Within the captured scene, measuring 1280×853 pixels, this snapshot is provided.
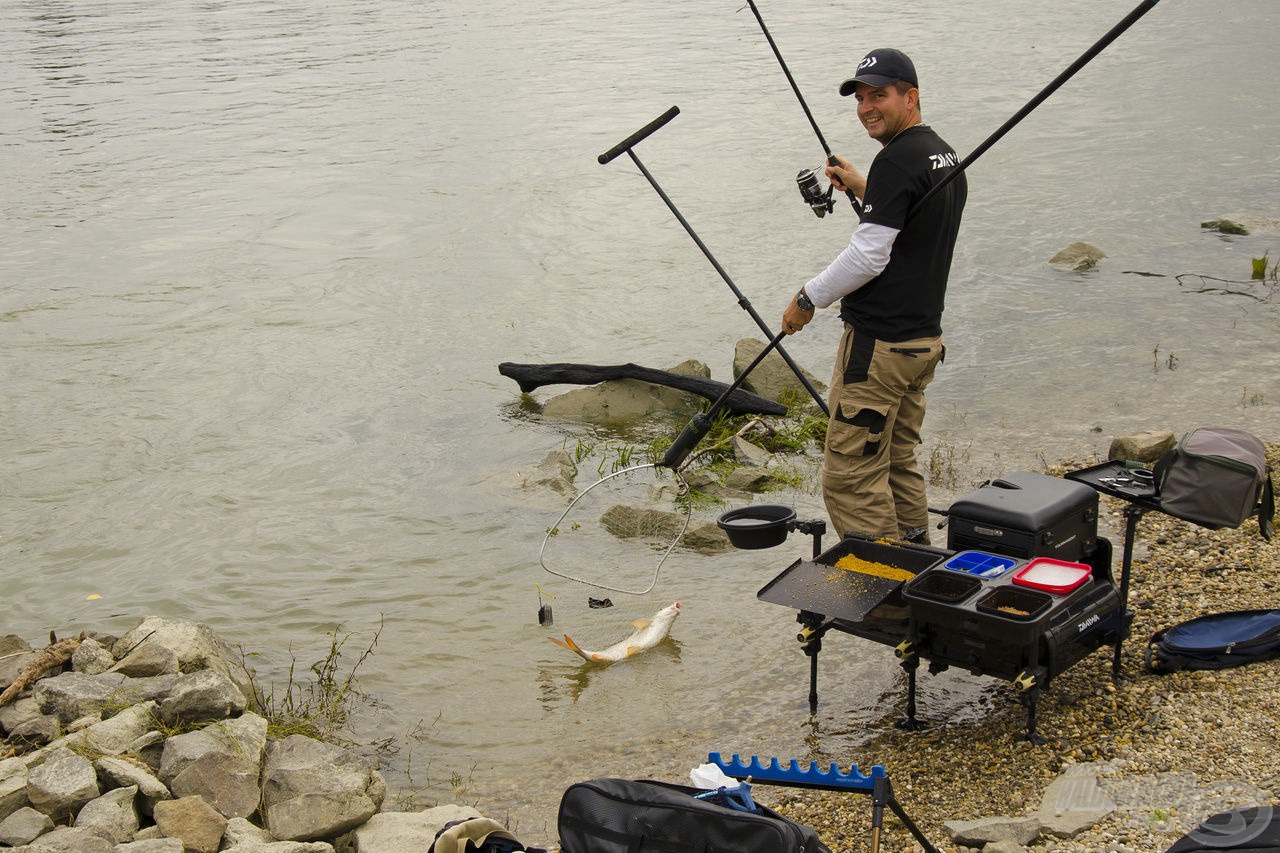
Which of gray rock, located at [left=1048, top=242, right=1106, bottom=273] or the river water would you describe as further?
gray rock, located at [left=1048, top=242, right=1106, bottom=273]

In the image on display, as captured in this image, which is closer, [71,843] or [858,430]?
[71,843]

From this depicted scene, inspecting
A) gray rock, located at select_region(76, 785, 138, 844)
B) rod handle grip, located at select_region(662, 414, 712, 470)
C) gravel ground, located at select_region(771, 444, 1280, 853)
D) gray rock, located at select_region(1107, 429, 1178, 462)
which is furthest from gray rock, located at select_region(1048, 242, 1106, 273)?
gray rock, located at select_region(76, 785, 138, 844)

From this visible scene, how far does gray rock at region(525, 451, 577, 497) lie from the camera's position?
24.0 ft

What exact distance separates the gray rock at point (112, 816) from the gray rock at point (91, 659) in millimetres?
1162

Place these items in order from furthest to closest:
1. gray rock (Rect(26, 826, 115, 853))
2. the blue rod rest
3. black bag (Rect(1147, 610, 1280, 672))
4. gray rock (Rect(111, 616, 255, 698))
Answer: gray rock (Rect(111, 616, 255, 698)) < black bag (Rect(1147, 610, 1280, 672)) < gray rock (Rect(26, 826, 115, 853)) < the blue rod rest

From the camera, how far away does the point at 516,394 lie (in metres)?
9.12

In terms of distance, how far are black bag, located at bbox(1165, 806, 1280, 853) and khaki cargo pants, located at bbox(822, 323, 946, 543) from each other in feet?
6.21

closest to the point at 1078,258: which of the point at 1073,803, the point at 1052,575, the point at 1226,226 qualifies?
the point at 1226,226

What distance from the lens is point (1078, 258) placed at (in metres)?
11.5

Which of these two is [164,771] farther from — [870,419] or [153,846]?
[870,419]

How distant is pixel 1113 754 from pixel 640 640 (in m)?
2.27

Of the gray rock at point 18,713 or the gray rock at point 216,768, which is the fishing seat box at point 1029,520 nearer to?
the gray rock at point 216,768

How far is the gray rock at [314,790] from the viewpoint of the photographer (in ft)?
12.5

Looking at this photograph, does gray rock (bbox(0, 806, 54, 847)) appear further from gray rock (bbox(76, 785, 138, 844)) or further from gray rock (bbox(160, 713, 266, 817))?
gray rock (bbox(160, 713, 266, 817))
